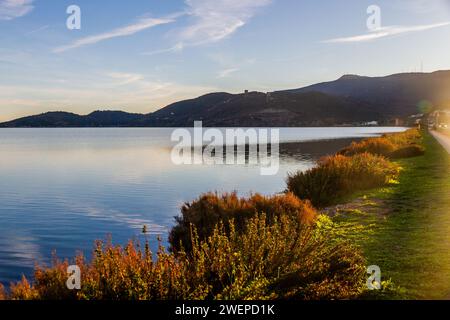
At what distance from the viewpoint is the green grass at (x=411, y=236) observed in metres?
7.47

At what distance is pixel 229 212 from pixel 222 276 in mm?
6127

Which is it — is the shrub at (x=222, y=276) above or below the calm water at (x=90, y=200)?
above

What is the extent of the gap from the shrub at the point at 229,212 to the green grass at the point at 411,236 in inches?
66.1

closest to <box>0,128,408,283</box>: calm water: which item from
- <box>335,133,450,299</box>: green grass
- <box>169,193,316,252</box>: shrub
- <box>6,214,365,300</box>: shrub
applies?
<box>169,193,316,252</box>: shrub

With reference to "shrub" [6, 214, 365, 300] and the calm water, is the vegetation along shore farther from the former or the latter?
the calm water

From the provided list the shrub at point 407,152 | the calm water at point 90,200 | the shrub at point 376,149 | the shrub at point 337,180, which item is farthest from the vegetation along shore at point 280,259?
the shrub at point 376,149

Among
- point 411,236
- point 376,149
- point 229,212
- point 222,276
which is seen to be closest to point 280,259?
point 222,276

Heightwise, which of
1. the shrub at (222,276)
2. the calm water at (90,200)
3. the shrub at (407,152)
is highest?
the shrub at (407,152)

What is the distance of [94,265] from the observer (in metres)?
7.30

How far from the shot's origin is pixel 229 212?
1334 cm

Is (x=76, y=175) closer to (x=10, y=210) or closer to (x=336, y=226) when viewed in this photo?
(x=10, y=210)

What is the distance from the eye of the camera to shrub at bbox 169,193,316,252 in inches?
507

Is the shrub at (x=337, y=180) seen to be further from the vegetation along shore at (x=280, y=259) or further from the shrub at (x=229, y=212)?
the shrub at (x=229, y=212)

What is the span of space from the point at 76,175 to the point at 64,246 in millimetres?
25327
